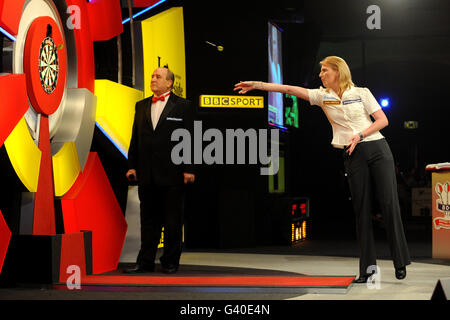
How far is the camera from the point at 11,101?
4355 millimetres

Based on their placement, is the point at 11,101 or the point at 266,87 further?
the point at 266,87

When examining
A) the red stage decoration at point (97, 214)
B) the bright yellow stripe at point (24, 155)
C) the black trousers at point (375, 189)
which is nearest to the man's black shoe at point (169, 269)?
the red stage decoration at point (97, 214)

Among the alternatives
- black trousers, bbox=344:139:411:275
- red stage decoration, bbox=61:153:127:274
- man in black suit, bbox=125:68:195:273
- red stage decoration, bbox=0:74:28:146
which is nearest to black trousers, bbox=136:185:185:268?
man in black suit, bbox=125:68:195:273

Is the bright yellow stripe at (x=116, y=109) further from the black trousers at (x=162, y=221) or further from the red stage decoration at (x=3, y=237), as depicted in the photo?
the red stage decoration at (x=3, y=237)

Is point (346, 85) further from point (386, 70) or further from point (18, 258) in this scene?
point (386, 70)

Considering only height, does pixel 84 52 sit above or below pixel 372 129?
above

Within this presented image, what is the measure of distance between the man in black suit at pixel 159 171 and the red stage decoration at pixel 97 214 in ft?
1.01

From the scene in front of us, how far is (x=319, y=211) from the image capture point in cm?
1795

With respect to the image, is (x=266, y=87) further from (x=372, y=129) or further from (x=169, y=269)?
(x=169, y=269)

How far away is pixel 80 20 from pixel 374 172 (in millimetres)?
2518

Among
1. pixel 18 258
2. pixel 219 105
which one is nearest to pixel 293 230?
pixel 219 105

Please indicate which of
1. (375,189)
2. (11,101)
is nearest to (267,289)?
(375,189)

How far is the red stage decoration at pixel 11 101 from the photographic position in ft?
13.9

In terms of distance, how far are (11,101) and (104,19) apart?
1.57m
